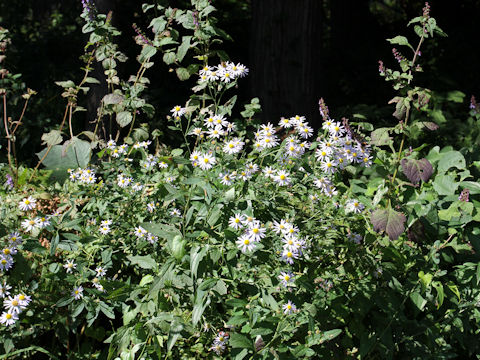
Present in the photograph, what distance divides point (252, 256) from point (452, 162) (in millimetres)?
1537

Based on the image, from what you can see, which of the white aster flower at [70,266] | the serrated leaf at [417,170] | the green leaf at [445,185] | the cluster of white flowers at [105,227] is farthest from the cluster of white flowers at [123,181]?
the green leaf at [445,185]

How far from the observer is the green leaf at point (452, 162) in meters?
3.10

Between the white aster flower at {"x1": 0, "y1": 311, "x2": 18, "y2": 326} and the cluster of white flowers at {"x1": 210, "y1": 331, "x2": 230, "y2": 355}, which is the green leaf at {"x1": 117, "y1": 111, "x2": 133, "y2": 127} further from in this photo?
the cluster of white flowers at {"x1": 210, "y1": 331, "x2": 230, "y2": 355}

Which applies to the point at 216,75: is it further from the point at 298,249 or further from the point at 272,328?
the point at 272,328

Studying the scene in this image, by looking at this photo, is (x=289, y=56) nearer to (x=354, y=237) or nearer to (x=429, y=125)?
(x=429, y=125)

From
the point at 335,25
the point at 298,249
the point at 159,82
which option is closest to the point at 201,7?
the point at 298,249

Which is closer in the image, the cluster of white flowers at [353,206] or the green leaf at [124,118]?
the cluster of white flowers at [353,206]

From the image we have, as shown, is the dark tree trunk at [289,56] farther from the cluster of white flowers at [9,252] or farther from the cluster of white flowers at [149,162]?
the cluster of white flowers at [9,252]

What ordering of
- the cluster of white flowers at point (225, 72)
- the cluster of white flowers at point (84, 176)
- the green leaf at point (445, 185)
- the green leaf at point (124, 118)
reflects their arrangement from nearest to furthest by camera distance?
the cluster of white flowers at point (225, 72) < the cluster of white flowers at point (84, 176) < the green leaf at point (445, 185) < the green leaf at point (124, 118)

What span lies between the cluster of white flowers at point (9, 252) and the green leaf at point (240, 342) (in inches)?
39.7

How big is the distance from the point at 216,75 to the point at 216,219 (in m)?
0.79

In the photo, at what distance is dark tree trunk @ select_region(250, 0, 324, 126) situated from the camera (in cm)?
545

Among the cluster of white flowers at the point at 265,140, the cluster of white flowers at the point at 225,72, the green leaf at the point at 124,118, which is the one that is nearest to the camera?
the cluster of white flowers at the point at 265,140

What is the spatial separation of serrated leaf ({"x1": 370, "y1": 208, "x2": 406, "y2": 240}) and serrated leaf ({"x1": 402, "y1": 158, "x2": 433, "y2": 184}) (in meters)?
0.17
